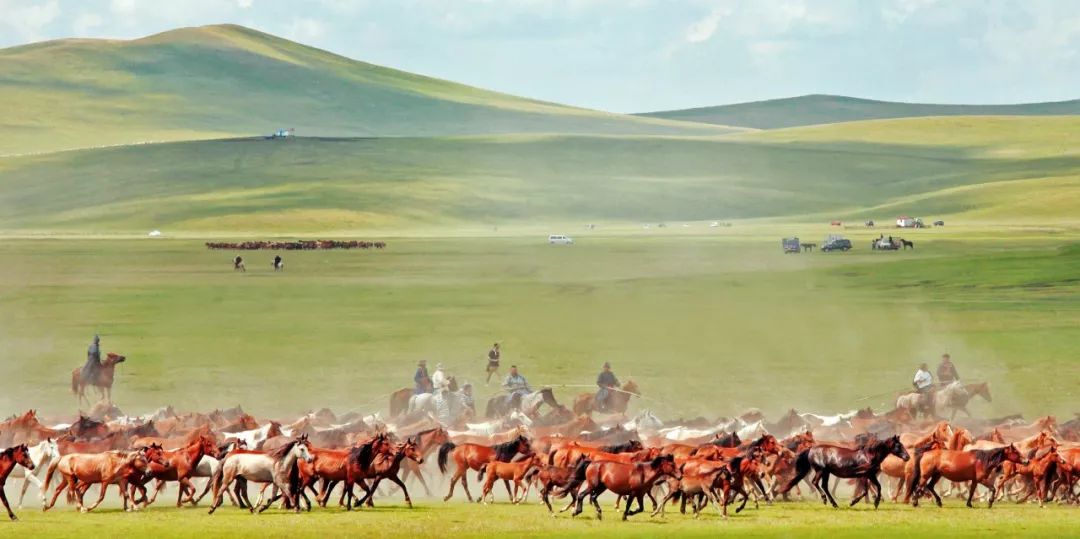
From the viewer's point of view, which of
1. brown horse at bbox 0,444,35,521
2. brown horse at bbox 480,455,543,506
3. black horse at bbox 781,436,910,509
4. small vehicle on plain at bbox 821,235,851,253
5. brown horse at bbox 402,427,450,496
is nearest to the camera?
brown horse at bbox 0,444,35,521

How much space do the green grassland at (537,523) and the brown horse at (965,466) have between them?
43 cm

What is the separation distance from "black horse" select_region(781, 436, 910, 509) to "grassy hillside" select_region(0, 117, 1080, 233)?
11171cm

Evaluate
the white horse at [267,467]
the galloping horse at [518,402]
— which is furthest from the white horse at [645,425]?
the white horse at [267,467]

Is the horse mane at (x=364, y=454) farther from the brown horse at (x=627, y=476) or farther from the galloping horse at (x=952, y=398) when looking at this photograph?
the galloping horse at (x=952, y=398)

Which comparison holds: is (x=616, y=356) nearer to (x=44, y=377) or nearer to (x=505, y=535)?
(x=44, y=377)

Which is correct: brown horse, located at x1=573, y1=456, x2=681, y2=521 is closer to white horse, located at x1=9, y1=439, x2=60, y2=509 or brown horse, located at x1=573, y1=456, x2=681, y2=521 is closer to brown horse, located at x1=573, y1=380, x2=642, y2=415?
white horse, located at x1=9, y1=439, x2=60, y2=509

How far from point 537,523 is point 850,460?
17.5ft

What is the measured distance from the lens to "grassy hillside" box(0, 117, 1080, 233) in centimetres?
15438

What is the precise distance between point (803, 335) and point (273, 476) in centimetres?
3457

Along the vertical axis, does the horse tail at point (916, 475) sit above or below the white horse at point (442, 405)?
below

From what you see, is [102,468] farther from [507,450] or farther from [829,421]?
[829,421]

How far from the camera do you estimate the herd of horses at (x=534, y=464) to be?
87.3 ft

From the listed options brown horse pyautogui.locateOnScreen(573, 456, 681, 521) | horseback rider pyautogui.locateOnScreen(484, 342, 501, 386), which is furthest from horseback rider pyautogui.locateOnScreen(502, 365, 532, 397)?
brown horse pyautogui.locateOnScreen(573, 456, 681, 521)

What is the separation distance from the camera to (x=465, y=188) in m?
174
